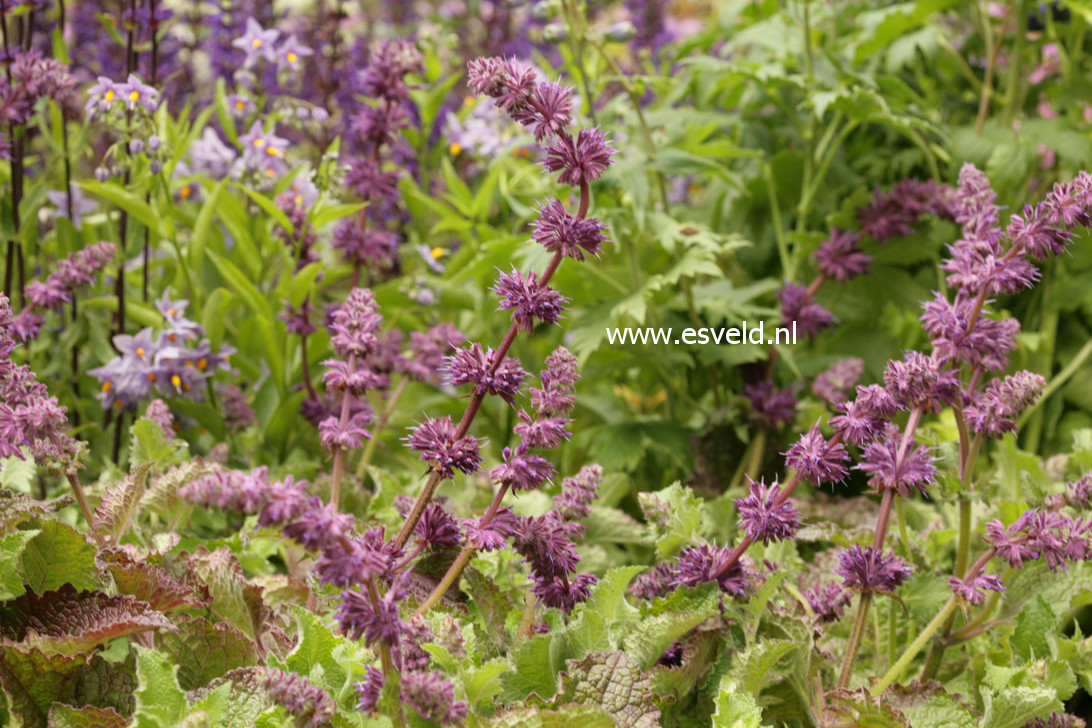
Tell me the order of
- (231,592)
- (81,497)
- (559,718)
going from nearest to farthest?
1. (559,718)
2. (81,497)
3. (231,592)

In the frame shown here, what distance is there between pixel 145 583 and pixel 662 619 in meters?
0.56

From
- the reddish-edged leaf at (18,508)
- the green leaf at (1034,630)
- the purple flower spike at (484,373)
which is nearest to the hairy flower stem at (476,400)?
the purple flower spike at (484,373)

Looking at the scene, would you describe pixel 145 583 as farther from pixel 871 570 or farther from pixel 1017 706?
pixel 1017 706

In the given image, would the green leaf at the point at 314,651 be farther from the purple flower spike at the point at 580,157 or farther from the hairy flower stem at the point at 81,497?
the purple flower spike at the point at 580,157

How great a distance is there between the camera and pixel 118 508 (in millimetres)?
1343

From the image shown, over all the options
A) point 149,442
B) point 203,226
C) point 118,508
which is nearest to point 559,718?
point 118,508

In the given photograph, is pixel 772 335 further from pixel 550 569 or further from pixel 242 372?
pixel 550 569

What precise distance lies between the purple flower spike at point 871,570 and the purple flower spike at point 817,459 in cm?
10

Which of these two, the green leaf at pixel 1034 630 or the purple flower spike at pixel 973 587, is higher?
the purple flower spike at pixel 973 587

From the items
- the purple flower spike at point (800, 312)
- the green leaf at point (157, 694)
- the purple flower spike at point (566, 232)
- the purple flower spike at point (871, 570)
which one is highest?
the purple flower spike at point (566, 232)

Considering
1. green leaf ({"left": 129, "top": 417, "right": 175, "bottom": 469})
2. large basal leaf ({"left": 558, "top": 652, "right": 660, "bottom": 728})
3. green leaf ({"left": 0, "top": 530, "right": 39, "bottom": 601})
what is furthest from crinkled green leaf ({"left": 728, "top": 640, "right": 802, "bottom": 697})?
green leaf ({"left": 129, "top": 417, "right": 175, "bottom": 469})

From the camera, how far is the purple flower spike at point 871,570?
1.15 meters

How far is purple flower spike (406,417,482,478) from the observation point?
1.05 m

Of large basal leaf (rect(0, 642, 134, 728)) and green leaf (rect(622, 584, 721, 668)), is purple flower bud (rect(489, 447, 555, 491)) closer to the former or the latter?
green leaf (rect(622, 584, 721, 668))
